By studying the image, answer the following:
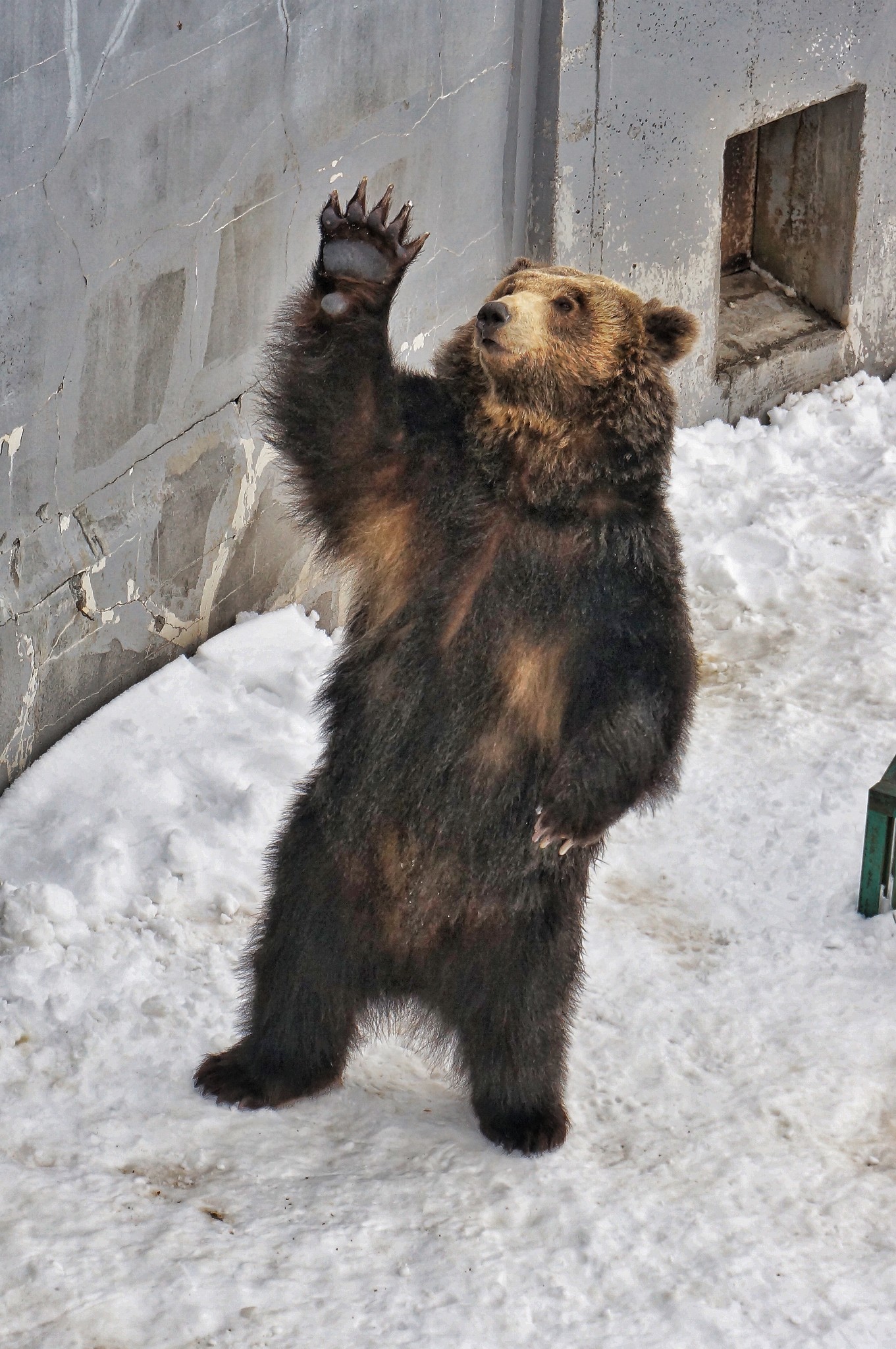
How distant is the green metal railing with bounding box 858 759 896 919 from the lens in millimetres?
4535

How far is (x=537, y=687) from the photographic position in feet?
10.7

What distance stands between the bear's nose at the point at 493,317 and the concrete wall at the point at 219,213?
2.94 ft

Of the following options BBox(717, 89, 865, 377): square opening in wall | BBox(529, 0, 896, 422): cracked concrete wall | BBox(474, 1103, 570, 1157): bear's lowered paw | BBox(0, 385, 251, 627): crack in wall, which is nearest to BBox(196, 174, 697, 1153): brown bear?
BBox(474, 1103, 570, 1157): bear's lowered paw

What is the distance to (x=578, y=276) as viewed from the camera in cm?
349

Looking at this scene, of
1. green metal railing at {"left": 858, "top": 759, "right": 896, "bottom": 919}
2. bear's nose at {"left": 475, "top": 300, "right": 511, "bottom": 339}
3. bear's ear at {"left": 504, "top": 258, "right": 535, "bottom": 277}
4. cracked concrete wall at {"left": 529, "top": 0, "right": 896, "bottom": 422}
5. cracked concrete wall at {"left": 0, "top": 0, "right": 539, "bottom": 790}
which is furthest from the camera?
cracked concrete wall at {"left": 529, "top": 0, "right": 896, "bottom": 422}

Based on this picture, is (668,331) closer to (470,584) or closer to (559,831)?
(470,584)

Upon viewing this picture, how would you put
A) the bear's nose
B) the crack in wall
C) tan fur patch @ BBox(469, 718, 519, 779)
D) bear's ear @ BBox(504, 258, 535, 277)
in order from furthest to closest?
the crack in wall
bear's ear @ BBox(504, 258, 535, 277)
tan fur patch @ BBox(469, 718, 519, 779)
the bear's nose

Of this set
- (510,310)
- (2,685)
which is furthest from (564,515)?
(2,685)

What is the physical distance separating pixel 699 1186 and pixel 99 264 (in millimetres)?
2747

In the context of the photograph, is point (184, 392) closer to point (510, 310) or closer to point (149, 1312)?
point (510, 310)

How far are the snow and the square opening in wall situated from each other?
2594 millimetres

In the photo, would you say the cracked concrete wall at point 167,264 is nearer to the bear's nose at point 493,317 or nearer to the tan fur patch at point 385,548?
the tan fur patch at point 385,548

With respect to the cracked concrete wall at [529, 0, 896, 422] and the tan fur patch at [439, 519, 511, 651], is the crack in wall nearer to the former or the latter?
the tan fur patch at [439, 519, 511, 651]

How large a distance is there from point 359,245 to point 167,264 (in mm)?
1534
